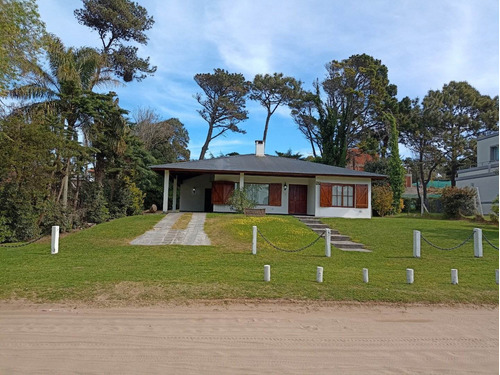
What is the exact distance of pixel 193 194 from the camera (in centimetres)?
2577

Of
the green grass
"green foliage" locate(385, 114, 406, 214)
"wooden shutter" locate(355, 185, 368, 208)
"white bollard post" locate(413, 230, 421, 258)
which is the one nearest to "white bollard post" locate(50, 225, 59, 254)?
the green grass

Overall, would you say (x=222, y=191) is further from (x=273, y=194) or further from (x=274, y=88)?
(x=274, y=88)

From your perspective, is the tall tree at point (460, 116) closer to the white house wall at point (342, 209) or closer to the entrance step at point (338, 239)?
the white house wall at point (342, 209)

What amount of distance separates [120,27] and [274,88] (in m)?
17.5

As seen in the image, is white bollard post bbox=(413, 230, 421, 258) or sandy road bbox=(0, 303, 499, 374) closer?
sandy road bbox=(0, 303, 499, 374)

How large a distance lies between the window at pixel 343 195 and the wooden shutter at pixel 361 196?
0.28 m

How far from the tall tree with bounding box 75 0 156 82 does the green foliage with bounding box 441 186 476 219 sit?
23033 mm

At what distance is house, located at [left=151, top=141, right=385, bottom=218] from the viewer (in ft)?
68.6

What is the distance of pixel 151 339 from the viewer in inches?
191

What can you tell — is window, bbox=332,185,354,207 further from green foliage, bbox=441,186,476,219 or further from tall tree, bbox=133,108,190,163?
tall tree, bbox=133,108,190,163

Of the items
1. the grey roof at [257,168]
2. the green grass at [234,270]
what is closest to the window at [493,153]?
the grey roof at [257,168]

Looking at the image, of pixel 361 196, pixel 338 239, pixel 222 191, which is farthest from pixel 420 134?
pixel 338 239

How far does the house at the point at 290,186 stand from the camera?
20922 millimetres

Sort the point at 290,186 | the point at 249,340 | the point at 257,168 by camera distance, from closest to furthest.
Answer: the point at 249,340
the point at 257,168
the point at 290,186
